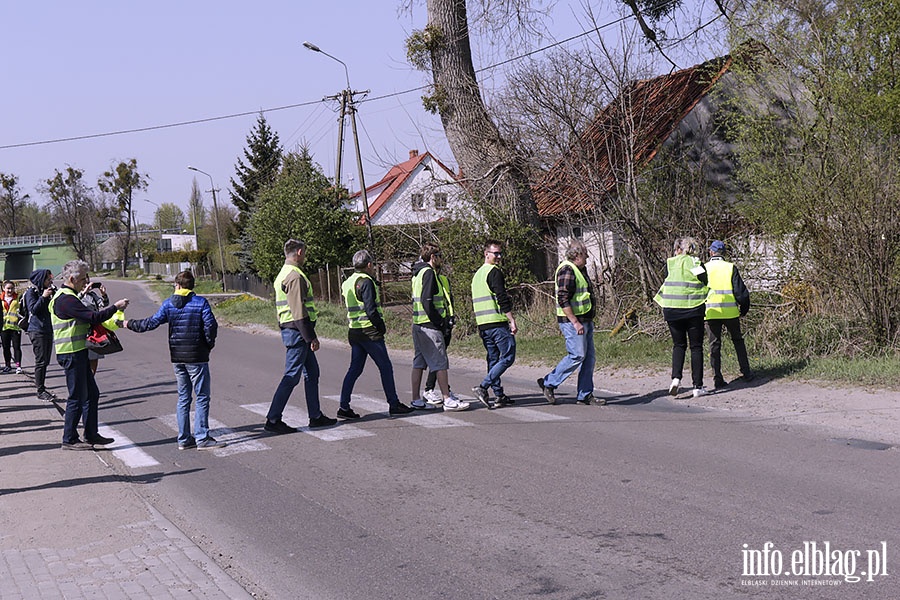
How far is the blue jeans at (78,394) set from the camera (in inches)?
357

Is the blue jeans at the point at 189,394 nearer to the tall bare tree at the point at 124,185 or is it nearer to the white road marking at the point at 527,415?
the white road marking at the point at 527,415

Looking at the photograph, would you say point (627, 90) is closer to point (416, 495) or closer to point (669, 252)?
point (669, 252)

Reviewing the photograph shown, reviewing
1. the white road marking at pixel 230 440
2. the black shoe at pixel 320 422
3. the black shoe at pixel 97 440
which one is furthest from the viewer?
the black shoe at pixel 320 422

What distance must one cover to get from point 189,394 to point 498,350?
349 centimetres

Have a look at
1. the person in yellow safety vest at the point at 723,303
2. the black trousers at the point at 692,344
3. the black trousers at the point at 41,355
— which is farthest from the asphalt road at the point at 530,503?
the black trousers at the point at 41,355

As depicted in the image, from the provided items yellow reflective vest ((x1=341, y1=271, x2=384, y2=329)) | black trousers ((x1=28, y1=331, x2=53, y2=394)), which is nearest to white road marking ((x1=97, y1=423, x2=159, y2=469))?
yellow reflective vest ((x1=341, y1=271, x2=384, y2=329))

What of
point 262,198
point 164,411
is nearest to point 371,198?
point 262,198

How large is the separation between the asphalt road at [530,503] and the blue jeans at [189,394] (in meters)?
0.24

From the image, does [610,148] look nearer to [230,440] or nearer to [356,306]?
[356,306]

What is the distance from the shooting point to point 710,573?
5047mm

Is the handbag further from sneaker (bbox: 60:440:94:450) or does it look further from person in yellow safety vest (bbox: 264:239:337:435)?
person in yellow safety vest (bbox: 264:239:337:435)

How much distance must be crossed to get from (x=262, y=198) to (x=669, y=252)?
26.1 meters

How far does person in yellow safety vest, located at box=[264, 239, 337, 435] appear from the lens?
9430 millimetres

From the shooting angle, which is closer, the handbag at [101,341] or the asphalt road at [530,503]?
the asphalt road at [530,503]
